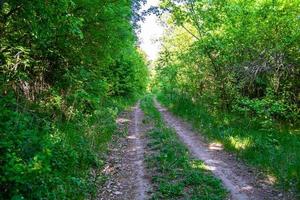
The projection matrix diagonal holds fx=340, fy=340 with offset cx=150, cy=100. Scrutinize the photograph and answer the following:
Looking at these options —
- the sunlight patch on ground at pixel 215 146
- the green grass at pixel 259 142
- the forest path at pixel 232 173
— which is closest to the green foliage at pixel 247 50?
the green grass at pixel 259 142

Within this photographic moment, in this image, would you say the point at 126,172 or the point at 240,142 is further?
the point at 240,142

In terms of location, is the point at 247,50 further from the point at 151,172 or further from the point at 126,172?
the point at 126,172

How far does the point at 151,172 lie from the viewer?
859 centimetres

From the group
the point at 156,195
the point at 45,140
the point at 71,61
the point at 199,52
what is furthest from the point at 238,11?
the point at 45,140

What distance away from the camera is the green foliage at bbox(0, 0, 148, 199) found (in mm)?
4773

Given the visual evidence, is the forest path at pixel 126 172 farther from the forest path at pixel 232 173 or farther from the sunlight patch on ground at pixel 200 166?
the forest path at pixel 232 173

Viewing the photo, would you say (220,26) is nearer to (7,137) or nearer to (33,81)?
(33,81)

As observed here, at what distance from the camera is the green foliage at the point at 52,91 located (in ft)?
15.7

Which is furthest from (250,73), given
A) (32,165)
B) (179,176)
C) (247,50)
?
(32,165)

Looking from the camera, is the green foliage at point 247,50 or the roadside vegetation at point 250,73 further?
the green foliage at point 247,50

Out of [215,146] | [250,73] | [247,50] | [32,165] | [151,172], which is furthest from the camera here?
[247,50]

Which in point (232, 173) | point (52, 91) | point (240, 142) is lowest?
point (232, 173)

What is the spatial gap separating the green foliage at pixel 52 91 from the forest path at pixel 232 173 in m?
3.02

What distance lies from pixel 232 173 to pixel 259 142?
229 centimetres
